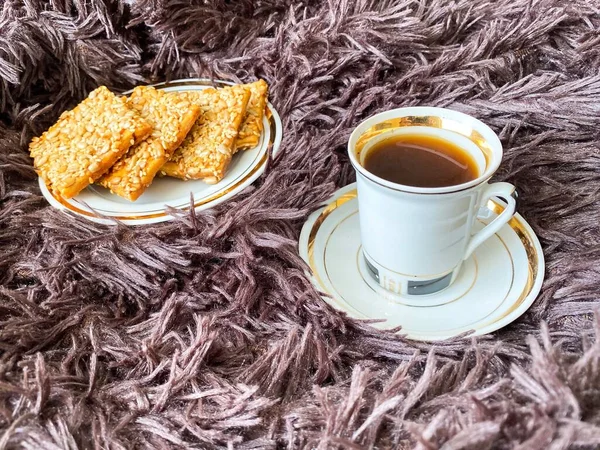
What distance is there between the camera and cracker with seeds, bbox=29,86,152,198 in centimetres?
62

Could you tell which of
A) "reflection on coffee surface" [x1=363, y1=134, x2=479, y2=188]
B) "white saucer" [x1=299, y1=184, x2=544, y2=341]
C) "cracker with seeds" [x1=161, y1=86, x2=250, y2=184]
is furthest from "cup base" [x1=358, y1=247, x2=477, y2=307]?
"cracker with seeds" [x1=161, y1=86, x2=250, y2=184]

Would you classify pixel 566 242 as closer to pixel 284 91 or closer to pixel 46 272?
pixel 284 91

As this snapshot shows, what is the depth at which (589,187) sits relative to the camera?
2.00 feet

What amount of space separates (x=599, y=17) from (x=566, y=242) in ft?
1.19

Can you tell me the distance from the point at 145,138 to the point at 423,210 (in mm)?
346

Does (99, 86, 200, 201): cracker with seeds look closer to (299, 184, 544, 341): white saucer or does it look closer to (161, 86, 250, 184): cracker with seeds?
(161, 86, 250, 184): cracker with seeds

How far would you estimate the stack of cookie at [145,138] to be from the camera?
623mm

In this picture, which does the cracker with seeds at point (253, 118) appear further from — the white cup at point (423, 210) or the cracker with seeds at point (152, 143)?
the white cup at point (423, 210)

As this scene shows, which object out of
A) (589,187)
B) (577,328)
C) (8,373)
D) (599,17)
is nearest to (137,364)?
(8,373)

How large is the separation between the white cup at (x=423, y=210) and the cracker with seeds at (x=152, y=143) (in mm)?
236

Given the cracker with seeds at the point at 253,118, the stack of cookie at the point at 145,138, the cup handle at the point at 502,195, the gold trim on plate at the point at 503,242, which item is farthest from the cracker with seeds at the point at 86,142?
the cup handle at the point at 502,195

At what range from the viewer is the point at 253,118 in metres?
0.71

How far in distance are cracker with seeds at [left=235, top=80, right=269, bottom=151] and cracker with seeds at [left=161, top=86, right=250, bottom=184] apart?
14mm

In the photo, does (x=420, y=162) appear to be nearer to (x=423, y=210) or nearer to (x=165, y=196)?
(x=423, y=210)
